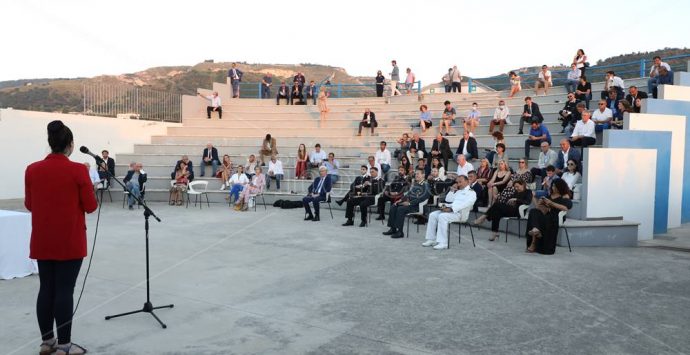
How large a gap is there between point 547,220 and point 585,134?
13.1 ft

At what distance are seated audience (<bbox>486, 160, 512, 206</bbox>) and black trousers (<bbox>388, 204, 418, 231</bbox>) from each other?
1652mm

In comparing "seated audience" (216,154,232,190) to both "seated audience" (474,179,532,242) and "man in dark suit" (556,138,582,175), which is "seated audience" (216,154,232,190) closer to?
"seated audience" (474,179,532,242)

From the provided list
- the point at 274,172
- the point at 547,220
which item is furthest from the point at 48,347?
the point at 274,172

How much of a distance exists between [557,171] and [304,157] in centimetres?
745

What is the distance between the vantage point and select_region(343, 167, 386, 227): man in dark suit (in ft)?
35.9

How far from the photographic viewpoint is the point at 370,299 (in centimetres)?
550

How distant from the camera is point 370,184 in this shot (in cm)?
1170

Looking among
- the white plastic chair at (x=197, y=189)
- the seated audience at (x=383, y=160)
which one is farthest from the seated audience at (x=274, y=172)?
the seated audience at (x=383, y=160)

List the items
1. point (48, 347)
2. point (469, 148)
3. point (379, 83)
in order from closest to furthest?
point (48, 347) → point (469, 148) → point (379, 83)

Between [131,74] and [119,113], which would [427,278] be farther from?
[131,74]

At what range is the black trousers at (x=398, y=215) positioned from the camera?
951 centimetres

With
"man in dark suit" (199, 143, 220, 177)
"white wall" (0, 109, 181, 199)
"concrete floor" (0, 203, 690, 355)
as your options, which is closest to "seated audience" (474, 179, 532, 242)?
"concrete floor" (0, 203, 690, 355)

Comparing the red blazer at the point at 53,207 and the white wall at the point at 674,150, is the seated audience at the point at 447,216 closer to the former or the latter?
the white wall at the point at 674,150

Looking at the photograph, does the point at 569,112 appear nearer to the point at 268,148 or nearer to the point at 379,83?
the point at 268,148
